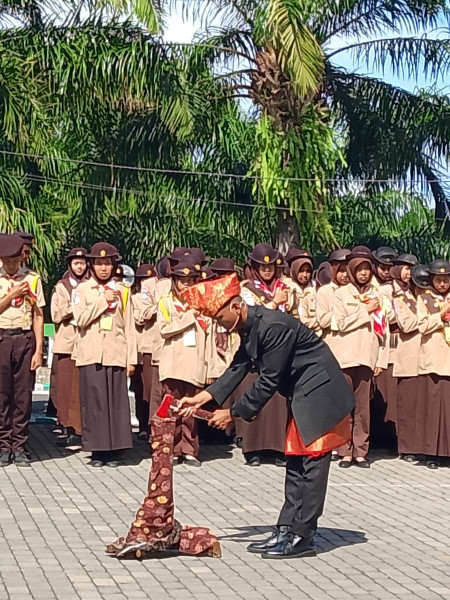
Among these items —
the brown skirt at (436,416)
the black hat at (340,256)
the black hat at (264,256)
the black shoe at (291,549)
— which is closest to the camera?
the black shoe at (291,549)

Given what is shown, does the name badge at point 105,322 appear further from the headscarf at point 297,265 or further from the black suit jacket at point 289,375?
the black suit jacket at point 289,375

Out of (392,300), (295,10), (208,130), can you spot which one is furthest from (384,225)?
(392,300)

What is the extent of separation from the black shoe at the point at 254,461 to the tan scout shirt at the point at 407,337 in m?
1.57

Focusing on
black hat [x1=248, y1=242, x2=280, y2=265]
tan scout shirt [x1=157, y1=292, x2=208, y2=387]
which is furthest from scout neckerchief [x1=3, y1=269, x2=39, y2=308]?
black hat [x1=248, y1=242, x2=280, y2=265]

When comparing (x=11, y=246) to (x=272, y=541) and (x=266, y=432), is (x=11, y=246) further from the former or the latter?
(x=272, y=541)

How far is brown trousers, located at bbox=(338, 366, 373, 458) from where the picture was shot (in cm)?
1129

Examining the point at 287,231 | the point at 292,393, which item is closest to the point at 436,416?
the point at 292,393

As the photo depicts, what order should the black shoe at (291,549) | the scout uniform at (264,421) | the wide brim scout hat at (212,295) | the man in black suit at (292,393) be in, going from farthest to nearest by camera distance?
the scout uniform at (264,421) → the black shoe at (291,549) → the man in black suit at (292,393) → the wide brim scout hat at (212,295)

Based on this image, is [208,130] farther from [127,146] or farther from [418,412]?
[418,412]

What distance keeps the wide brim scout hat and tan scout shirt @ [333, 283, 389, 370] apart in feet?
13.8

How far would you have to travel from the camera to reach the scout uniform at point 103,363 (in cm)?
1091

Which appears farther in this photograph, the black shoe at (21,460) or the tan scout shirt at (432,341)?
the tan scout shirt at (432,341)

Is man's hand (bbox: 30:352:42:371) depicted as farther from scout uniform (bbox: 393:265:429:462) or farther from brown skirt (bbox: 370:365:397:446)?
brown skirt (bbox: 370:365:397:446)

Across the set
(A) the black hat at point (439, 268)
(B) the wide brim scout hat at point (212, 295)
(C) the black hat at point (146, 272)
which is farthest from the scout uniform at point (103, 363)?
(B) the wide brim scout hat at point (212, 295)
